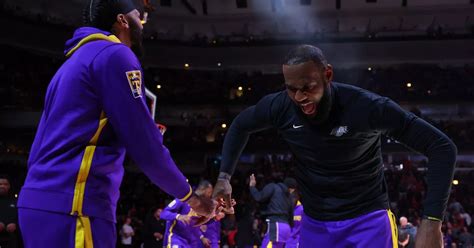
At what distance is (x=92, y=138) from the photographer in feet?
8.59

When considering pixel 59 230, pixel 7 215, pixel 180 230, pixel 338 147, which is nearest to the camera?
pixel 59 230

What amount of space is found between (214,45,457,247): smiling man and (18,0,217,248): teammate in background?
1.02 m

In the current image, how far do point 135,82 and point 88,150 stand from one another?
1.26 ft

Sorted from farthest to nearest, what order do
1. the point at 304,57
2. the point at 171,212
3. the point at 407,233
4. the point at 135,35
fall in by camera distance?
the point at 407,233 < the point at 171,212 < the point at 304,57 < the point at 135,35

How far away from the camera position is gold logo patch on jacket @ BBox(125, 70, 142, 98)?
2660mm

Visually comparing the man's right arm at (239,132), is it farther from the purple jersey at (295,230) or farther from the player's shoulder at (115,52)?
the purple jersey at (295,230)

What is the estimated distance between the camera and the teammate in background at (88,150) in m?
2.52

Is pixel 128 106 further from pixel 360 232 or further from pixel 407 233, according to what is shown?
pixel 407 233

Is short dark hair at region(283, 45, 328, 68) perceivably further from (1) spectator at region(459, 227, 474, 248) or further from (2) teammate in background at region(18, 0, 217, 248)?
(1) spectator at region(459, 227, 474, 248)

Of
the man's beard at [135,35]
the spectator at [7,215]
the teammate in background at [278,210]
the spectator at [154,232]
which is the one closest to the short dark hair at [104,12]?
the man's beard at [135,35]

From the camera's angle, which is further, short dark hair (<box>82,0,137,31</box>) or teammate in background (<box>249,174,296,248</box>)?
teammate in background (<box>249,174,296,248</box>)

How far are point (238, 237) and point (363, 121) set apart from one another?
46.4 ft

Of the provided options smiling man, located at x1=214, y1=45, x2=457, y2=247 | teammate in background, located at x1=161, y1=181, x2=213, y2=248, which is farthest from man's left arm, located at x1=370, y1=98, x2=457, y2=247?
teammate in background, located at x1=161, y1=181, x2=213, y2=248

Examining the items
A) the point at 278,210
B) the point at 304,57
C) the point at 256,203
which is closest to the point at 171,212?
the point at 278,210
